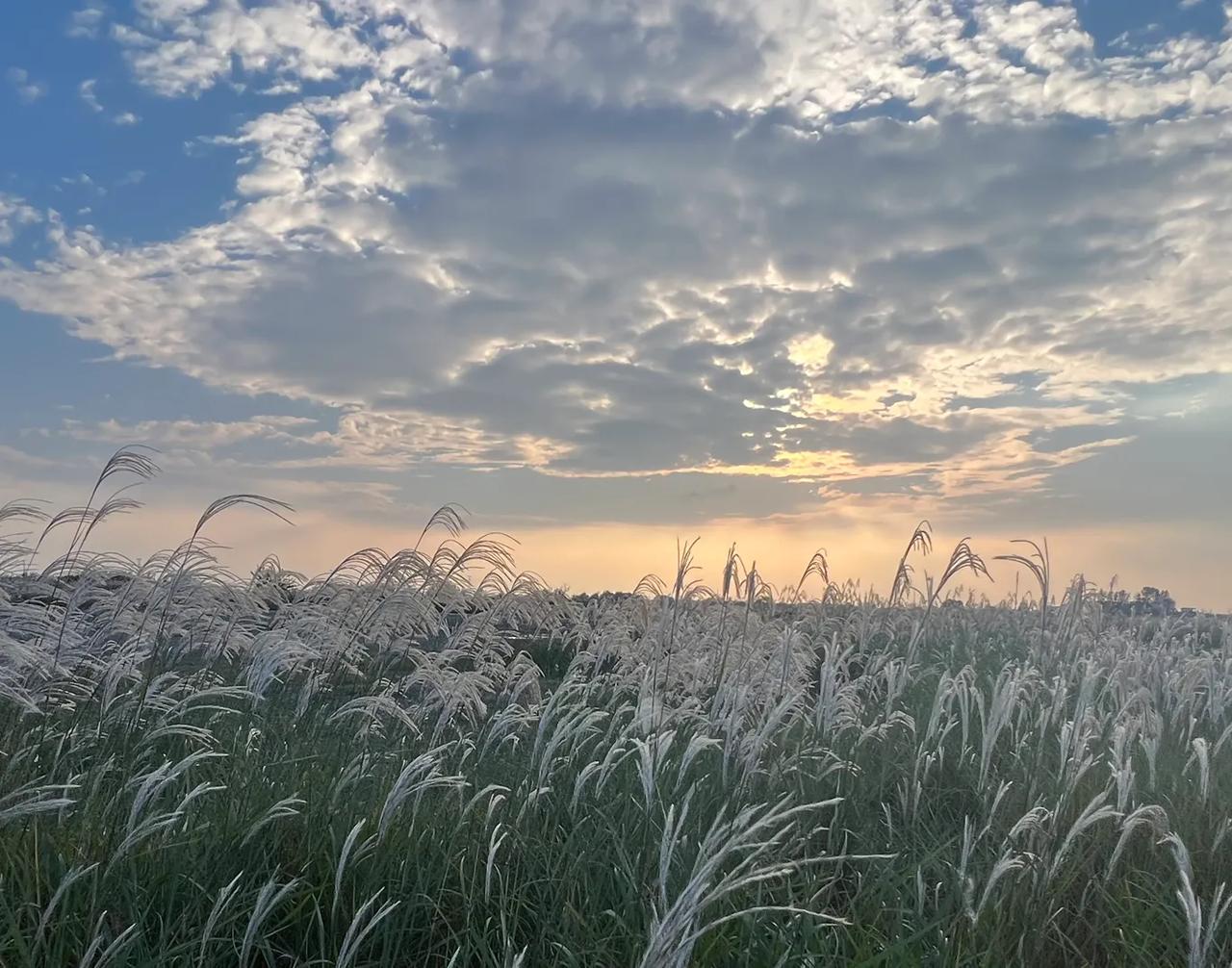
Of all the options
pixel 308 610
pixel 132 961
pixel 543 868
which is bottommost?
pixel 132 961

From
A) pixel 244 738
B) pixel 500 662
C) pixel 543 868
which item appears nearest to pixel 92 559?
pixel 244 738

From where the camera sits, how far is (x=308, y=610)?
726 cm

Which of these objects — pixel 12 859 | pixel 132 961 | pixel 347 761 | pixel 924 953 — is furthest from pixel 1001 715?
pixel 12 859

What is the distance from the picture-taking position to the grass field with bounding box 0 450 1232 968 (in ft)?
10.8

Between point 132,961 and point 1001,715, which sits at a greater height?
point 1001,715

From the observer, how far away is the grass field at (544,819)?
3.30 meters

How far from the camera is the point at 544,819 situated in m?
4.15

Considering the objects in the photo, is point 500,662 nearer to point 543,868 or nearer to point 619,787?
point 619,787

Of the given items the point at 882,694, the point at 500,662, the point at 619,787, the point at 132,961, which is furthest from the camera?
the point at 882,694

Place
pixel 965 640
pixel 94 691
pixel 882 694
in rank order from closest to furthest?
pixel 94 691 → pixel 882 694 → pixel 965 640

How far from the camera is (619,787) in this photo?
4.75m

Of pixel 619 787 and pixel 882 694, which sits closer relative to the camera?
pixel 619 787

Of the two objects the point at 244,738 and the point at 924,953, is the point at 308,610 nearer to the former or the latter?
the point at 244,738

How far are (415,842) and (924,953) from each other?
73.7 inches
